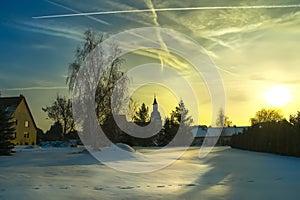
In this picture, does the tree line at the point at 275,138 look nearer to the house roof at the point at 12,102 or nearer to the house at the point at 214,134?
the house roof at the point at 12,102

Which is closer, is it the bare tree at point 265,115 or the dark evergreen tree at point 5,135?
the dark evergreen tree at point 5,135

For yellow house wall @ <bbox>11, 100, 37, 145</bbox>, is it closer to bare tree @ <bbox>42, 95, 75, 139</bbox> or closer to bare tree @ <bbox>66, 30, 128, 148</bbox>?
bare tree @ <bbox>42, 95, 75, 139</bbox>

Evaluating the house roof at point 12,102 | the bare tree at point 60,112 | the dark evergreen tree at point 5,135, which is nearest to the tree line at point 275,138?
the dark evergreen tree at point 5,135

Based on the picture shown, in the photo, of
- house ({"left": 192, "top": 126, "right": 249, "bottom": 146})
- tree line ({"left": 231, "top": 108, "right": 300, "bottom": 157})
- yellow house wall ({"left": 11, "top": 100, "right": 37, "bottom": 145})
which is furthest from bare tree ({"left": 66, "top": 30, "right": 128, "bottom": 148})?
house ({"left": 192, "top": 126, "right": 249, "bottom": 146})

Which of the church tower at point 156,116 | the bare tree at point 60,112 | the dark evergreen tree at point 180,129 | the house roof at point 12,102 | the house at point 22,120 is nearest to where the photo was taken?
the house roof at point 12,102

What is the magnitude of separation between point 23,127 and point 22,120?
972 mm

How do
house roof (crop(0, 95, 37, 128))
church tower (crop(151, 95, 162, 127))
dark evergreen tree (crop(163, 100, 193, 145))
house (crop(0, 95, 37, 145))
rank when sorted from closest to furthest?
1. house roof (crop(0, 95, 37, 128))
2. house (crop(0, 95, 37, 145))
3. dark evergreen tree (crop(163, 100, 193, 145))
4. church tower (crop(151, 95, 162, 127))

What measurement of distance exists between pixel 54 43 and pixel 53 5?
157 inches

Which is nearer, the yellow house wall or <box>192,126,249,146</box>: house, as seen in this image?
the yellow house wall

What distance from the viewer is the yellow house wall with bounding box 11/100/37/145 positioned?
165 feet

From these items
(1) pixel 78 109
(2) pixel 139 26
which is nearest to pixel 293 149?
(2) pixel 139 26

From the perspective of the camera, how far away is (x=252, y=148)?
128ft

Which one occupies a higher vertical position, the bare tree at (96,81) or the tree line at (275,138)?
the bare tree at (96,81)

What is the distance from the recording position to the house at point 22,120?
164ft
